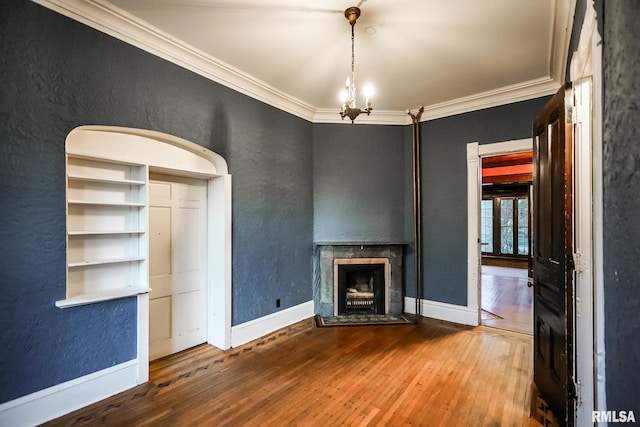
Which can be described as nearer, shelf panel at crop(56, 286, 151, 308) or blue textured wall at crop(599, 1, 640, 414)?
blue textured wall at crop(599, 1, 640, 414)

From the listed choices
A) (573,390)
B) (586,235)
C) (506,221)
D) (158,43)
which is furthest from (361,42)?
(506,221)

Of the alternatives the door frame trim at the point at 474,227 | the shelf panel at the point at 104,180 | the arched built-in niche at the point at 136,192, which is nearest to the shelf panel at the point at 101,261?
the arched built-in niche at the point at 136,192

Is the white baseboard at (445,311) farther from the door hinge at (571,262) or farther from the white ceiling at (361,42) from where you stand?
the white ceiling at (361,42)

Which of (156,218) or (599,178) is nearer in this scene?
(599,178)

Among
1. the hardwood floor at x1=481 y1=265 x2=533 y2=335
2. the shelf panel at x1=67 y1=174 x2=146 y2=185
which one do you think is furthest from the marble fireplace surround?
the shelf panel at x1=67 y1=174 x2=146 y2=185

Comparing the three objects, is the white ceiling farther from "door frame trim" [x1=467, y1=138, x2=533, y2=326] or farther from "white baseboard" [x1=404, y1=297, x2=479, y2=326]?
"white baseboard" [x1=404, y1=297, x2=479, y2=326]

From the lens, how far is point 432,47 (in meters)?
2.79

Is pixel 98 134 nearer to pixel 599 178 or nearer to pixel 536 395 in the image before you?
pixel 599 178

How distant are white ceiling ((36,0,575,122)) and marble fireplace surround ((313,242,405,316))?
2048mm

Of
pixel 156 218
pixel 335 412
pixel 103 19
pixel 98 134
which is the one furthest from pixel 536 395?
pixel 103 19

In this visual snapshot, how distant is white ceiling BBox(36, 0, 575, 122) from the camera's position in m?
2.28

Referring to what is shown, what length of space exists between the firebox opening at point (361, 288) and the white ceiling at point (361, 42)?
239 cm

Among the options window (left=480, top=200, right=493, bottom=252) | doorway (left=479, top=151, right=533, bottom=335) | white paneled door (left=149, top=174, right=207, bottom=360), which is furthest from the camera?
window (left=480, top=200, right=493, bottom=252)

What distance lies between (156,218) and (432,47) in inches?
122
